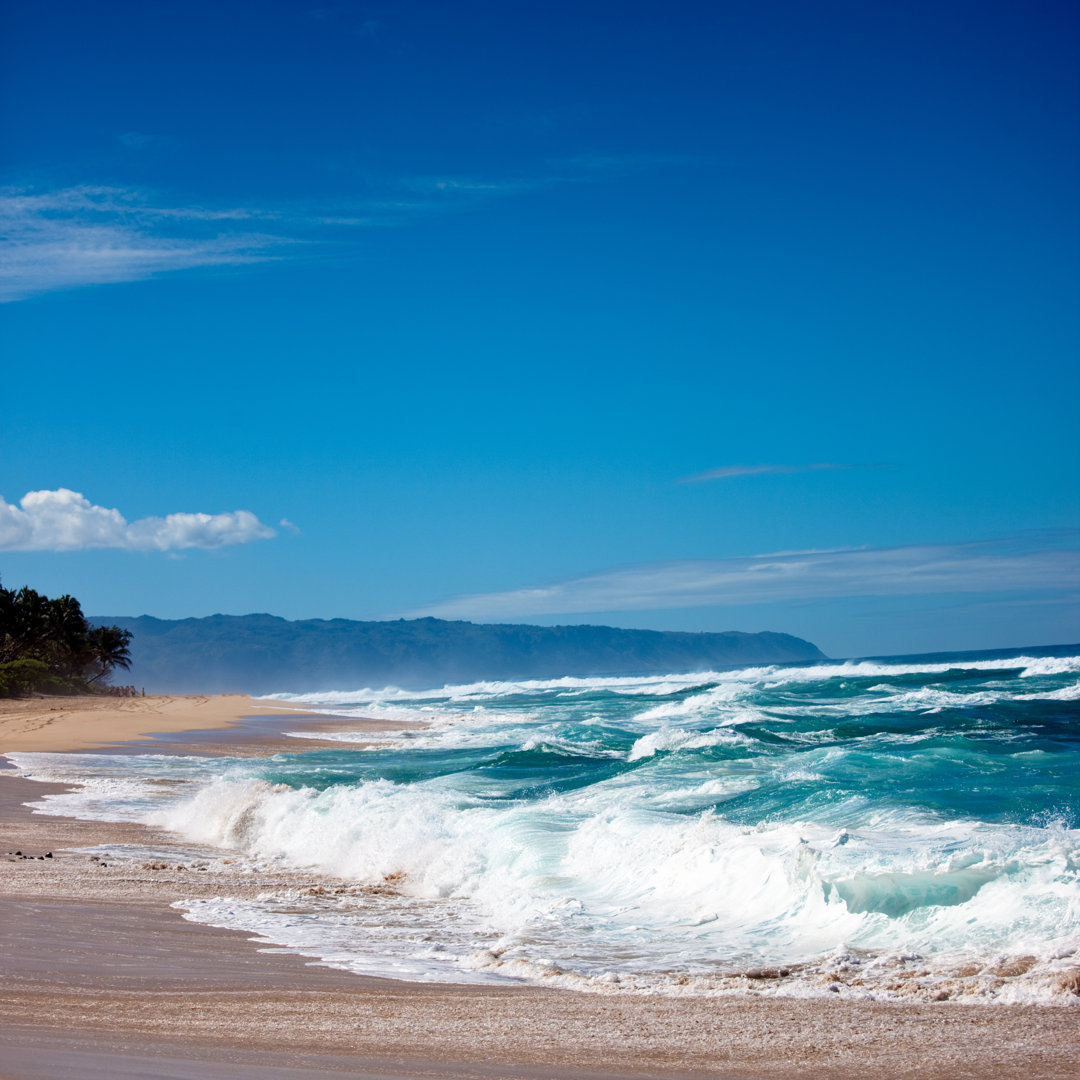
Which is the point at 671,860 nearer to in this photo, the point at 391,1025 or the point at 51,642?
the point at 391,1025

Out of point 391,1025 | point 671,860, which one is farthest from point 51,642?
point 391,1025

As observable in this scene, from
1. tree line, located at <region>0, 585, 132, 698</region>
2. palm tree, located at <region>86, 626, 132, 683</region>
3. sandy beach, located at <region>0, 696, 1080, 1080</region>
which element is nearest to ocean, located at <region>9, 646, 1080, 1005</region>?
sandy beach, located at <region>0, 696, 1080, 1080</region>

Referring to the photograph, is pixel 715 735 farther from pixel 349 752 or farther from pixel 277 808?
pixel 277 808

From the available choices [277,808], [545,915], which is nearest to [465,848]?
[545,915]

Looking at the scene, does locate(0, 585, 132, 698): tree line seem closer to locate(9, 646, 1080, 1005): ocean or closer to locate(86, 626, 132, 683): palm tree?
locate(86, 626, 132, 683): palm tree

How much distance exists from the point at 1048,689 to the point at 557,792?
1181 inches

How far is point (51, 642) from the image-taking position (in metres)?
57.4

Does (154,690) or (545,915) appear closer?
(545,915)

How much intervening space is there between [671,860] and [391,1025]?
15.0 ft

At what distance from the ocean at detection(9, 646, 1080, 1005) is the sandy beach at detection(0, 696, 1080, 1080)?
432 mm

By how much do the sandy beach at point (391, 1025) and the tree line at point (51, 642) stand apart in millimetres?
45725

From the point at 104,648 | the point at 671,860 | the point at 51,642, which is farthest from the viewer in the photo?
the point at 104,648

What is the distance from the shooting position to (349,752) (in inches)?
1020

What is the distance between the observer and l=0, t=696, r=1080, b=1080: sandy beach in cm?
469
